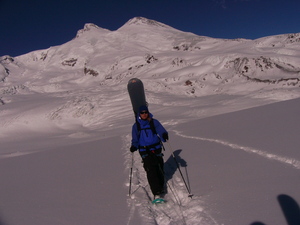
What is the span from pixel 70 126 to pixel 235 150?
14482mm

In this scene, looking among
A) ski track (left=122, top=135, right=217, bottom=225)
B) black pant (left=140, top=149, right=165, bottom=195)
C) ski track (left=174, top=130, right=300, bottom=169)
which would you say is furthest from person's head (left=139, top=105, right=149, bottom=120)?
ski track (left=174, top=130, right=300, bottom=169)

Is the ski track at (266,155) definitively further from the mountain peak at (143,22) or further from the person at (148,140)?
the mountain peak at (143,22)

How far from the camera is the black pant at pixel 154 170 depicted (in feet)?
13.1

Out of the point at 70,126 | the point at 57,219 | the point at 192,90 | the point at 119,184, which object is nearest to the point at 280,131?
the point at 119,184

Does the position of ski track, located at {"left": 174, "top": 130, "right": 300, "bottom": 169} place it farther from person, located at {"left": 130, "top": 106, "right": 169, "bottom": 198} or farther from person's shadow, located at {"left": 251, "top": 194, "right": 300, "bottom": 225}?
person, located at {"left": 130, "top": 106, "right": 169, "bottom": 198}

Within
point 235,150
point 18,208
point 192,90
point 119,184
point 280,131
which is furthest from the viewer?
point 192,90

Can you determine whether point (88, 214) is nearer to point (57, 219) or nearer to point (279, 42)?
point (57, 219)

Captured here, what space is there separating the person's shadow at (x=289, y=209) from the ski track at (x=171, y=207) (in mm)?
840

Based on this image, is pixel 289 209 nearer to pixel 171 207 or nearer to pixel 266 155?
pixel 171 207

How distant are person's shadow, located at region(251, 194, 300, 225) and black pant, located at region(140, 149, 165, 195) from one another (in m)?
1.74

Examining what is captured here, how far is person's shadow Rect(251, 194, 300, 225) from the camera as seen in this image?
101 inches

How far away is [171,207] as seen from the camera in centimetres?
365

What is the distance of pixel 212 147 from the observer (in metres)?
6.04

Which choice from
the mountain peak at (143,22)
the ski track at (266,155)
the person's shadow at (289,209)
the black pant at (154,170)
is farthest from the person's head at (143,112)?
the mountain peak at (143,22)
